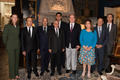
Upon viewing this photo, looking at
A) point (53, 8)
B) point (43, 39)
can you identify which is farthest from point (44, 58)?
point (53, 8)

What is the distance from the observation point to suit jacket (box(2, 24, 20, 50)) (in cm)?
306

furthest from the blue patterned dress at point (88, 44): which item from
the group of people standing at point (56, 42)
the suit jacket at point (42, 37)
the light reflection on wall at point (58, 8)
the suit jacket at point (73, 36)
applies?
the light reflection on wall at point (58, 8)

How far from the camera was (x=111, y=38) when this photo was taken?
3691 millimetres

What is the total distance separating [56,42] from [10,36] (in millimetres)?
1122

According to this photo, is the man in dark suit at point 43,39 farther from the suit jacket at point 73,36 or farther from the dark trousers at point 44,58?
the suit jacket at point 73,36

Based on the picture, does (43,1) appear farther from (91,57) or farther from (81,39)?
(91,57)

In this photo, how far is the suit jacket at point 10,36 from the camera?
306cm

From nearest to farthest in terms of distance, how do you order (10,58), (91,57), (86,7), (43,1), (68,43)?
(10,58), (91,57), (68,43), (43,1), (86,7)

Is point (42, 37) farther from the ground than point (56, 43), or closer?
farther from the ground

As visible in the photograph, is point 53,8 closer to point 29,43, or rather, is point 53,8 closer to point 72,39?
point 72,39

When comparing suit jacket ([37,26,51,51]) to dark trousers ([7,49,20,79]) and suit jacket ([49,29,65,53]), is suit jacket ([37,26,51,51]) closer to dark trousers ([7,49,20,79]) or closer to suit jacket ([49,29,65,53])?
suit jacket ([49,29,65,53])

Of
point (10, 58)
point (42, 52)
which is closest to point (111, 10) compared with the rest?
point (42, 52)

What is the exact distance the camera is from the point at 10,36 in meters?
3.10

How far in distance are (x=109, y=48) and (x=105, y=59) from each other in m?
0.35
